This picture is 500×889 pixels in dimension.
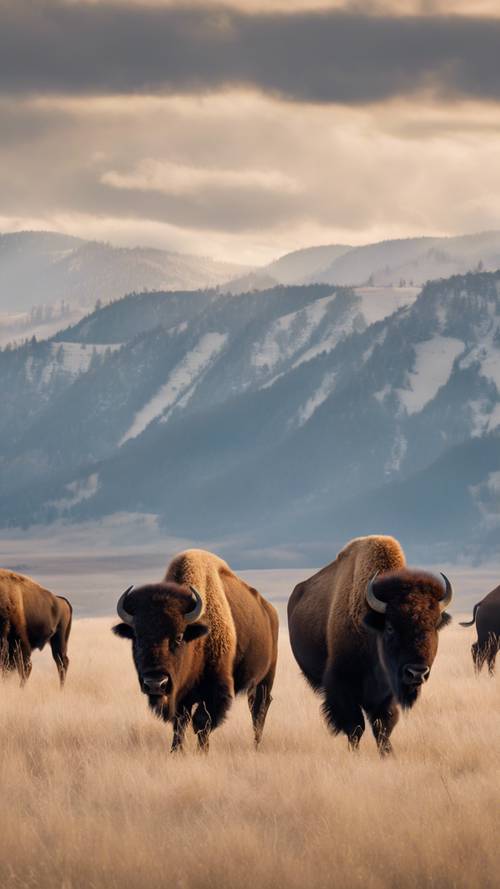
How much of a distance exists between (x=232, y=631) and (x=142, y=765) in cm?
167

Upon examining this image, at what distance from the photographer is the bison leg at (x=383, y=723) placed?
14180 millimetres

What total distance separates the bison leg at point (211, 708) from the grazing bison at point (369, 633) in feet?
3.13

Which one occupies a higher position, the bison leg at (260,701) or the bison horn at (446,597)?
the bison horn at (446,597)

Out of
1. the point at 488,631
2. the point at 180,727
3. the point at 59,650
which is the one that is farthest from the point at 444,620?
the point at 488,631

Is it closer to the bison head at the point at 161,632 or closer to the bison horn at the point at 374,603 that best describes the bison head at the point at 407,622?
the bison horn at the point at 374,603

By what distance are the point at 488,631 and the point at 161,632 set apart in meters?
12.4

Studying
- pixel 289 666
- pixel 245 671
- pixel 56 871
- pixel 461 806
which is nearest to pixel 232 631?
pixel 245 671

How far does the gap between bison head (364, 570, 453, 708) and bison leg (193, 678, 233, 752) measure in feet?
5.80

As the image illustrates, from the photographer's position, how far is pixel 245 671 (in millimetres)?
15320

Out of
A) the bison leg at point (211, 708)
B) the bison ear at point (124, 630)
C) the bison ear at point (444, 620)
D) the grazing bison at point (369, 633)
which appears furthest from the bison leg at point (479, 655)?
the bison ear at point (124, 630)

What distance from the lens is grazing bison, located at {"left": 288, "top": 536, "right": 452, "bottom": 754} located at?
513 inches

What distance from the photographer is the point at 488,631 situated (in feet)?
81.6

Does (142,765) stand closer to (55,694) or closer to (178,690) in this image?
(178,690)

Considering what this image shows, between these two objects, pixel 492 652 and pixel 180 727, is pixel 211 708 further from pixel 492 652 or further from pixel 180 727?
pixel 492 652
